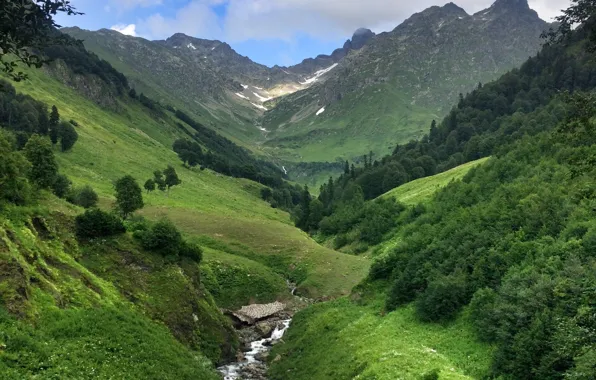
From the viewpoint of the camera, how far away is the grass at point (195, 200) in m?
74.5

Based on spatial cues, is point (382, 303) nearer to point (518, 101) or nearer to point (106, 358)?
point (106, 358)

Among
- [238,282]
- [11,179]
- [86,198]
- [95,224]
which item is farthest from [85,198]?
[11,179]

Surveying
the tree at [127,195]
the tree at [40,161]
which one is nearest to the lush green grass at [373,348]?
the tree at [127,195]

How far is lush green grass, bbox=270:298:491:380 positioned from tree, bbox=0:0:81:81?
27139mm

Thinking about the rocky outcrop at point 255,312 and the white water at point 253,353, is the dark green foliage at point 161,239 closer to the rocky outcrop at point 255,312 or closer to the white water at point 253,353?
the white water at point 253,353

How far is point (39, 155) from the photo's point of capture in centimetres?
5209

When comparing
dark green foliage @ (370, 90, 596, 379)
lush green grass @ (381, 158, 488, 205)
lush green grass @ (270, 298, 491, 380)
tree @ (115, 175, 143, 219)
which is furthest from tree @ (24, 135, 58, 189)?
lush green grass @ (381, 158, 488, 205)

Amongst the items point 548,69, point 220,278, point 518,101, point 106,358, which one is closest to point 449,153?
point 518,101

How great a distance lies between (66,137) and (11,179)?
95768 mm

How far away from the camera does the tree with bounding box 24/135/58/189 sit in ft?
162

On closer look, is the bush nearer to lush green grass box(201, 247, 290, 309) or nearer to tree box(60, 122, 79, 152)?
lush green grass box(201, 247, 290, 309)

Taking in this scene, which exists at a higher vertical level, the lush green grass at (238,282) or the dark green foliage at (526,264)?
the dark green foliage at (526,264)

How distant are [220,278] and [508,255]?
39.2 metres

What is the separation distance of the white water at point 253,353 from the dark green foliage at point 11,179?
23.2 meters
